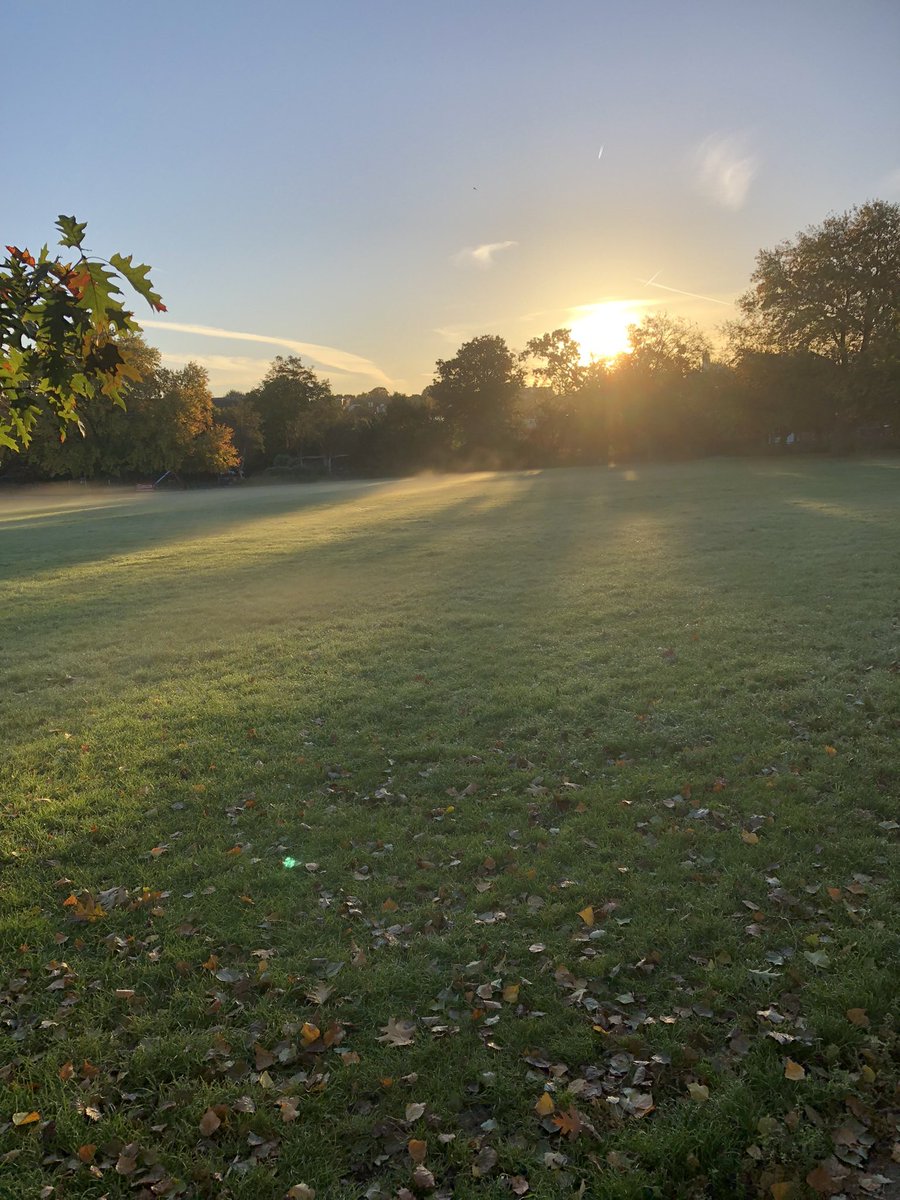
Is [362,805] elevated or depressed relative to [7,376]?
depressed

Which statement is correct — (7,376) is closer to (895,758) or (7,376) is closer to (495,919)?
(495,919)

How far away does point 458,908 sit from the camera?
4.82 meters

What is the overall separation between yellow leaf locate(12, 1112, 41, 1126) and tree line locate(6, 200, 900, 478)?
38.5 meters

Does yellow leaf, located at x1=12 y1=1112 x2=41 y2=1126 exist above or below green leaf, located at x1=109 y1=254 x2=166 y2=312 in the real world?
below

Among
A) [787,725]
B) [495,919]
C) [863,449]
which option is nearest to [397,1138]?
[495,919]

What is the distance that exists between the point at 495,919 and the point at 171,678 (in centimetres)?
657

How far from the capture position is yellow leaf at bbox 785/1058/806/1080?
11.0 feet

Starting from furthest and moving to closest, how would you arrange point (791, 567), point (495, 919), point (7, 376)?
point (791, 567)
point (495, 919)
point (7, 376)

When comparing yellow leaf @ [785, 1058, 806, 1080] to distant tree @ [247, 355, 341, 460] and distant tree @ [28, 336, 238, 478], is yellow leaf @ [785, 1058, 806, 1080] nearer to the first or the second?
distant tree @ [28, 336, 238, 478]

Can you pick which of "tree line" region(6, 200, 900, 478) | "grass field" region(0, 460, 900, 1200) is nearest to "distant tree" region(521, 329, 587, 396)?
"tree line" region(6, 200, 900, 478)

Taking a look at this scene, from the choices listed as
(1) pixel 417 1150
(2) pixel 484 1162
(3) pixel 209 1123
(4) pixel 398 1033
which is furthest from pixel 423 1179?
(3) pixel 209 1123

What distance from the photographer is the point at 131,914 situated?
4902mm

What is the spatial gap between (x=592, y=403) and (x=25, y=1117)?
210ft

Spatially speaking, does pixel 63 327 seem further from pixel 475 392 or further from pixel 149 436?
pixel 475 392
